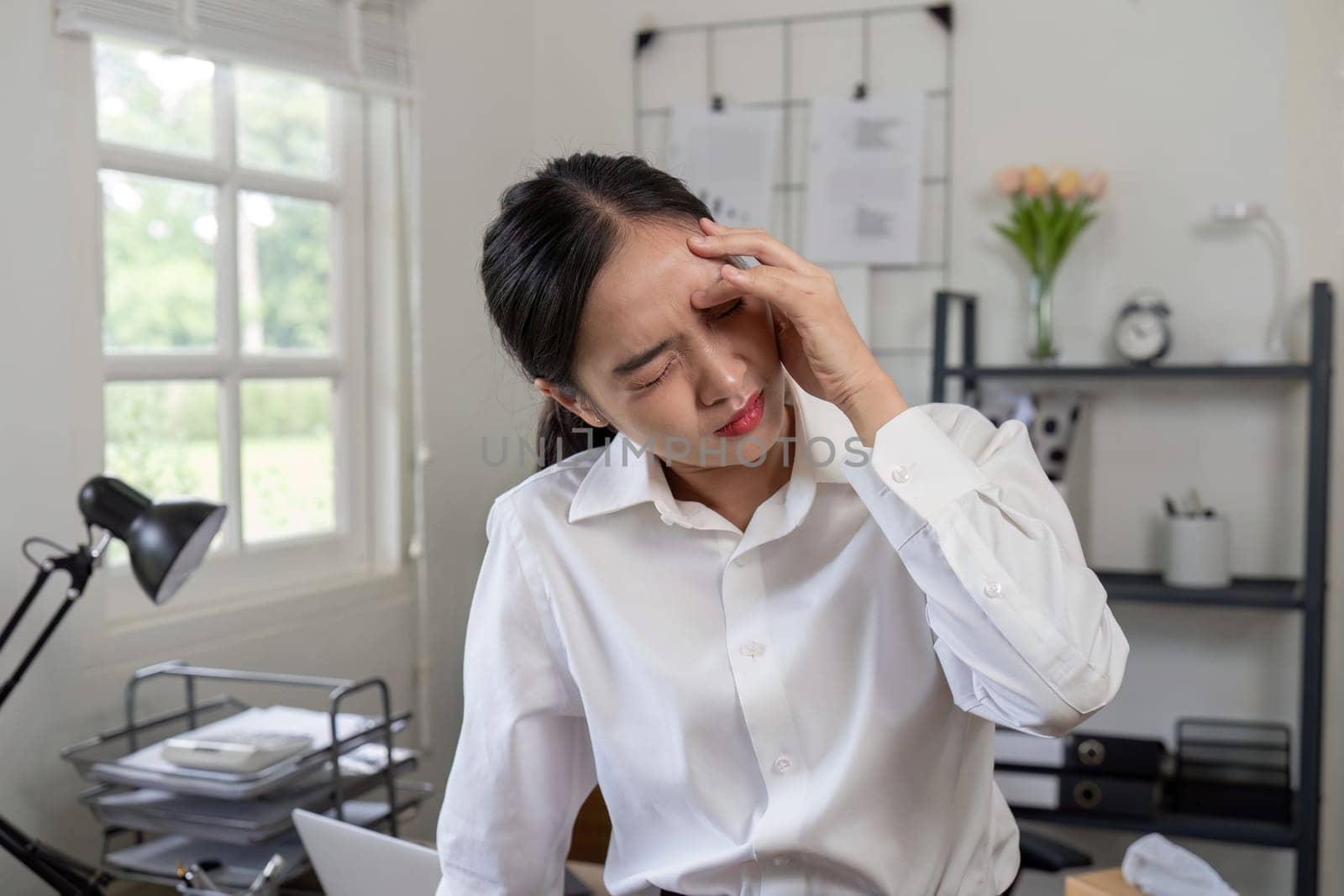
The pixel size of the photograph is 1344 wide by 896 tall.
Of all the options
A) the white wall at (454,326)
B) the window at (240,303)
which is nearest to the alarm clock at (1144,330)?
the white wall at (454,326)

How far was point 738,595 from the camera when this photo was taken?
121 centimetres

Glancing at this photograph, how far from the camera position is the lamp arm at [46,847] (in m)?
1.62

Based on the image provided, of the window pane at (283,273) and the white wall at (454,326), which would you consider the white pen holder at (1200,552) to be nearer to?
the white wall at (454,326)

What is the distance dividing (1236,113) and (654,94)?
1.46 m

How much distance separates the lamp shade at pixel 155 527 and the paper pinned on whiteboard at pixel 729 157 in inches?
73.9

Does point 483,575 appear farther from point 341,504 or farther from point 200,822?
point 341,504

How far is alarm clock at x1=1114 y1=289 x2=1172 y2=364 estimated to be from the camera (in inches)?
109

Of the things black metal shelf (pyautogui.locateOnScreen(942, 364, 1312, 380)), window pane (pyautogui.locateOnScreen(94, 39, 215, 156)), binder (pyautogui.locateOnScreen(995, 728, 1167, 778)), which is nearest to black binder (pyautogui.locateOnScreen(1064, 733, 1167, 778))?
binder (pyautogui.locateOnScreen(995, 728, 1167, 778))

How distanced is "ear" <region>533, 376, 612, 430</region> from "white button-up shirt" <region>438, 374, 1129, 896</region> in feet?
0.14

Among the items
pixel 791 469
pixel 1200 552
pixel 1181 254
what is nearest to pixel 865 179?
pixel 1181 254

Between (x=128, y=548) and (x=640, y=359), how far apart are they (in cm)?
93

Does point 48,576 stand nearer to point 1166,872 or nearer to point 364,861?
point 364,861

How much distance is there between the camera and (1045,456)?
9.30ft

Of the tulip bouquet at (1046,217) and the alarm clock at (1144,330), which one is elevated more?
the tulip bouquet at (1046,217)
